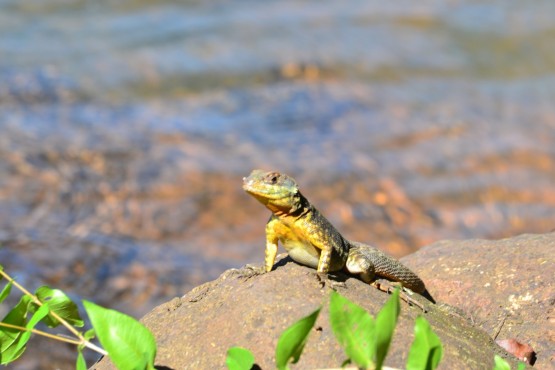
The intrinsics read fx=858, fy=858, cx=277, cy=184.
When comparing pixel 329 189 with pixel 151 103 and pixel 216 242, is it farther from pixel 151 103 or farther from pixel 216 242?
pixel 151 103

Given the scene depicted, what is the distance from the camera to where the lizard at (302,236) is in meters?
3.90

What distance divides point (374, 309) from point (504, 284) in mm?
1131

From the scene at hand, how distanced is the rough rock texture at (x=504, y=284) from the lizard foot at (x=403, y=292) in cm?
43

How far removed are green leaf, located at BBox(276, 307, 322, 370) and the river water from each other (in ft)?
12.8

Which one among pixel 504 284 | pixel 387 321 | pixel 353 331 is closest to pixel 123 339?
pixel 353 331

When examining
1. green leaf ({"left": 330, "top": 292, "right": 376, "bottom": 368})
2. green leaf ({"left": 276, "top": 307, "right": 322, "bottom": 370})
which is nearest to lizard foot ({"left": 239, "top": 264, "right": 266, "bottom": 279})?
green leaf ({"left": 276, "top": 307, "right": 322, "bottom": 370})

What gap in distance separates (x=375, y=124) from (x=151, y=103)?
3149 mm

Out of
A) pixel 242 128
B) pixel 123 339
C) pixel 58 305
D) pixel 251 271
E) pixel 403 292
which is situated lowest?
pixel 242 128

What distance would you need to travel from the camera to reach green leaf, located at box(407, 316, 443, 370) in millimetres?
2543

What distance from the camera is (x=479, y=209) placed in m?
9.49

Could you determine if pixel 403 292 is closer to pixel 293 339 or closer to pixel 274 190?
pixel 274 190

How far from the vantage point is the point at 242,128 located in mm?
11211

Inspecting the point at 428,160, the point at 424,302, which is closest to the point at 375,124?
the point at 428,160

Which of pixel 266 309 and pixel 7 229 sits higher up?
pixel 266 309
